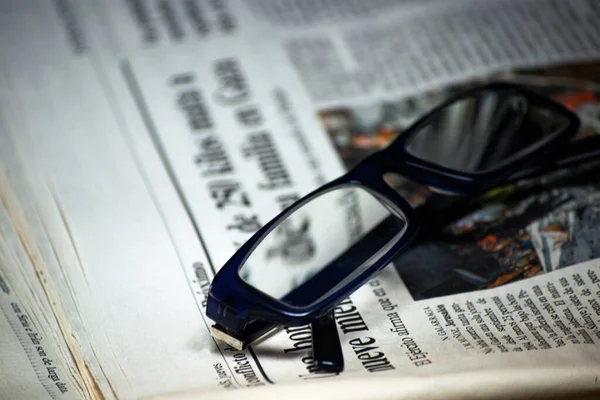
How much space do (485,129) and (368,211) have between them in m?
0.15

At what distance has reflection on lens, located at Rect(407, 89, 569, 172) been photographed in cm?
58

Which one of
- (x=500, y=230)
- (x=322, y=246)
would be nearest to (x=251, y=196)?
(x=322, y=246)

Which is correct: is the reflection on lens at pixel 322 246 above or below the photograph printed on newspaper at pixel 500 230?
above

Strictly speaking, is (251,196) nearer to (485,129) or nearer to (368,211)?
(368,211)

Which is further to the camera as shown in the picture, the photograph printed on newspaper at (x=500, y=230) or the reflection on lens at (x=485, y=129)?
the reflection on lens at (x=485, y=129)

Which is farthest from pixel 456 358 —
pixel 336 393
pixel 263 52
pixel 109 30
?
pixel 109 30

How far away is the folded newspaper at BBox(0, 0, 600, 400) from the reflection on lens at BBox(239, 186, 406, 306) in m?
0.02

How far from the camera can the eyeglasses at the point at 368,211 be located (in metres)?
0.41

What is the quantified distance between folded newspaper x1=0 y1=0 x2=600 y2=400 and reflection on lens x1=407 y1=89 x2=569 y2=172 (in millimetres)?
50

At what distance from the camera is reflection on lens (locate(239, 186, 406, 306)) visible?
47 cm

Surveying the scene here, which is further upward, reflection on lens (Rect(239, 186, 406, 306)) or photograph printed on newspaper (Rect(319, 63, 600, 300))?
reflection on lens (Rect(239, 186, 406, 306))

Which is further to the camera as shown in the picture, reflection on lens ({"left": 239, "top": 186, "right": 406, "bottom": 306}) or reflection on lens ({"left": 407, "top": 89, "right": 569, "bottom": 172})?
reflection on lens ({"left": 407, "top": 89, "right": 569, "bottom": 172})

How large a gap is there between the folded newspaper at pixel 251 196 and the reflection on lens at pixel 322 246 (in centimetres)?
2

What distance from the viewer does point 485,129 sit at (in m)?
0.60
